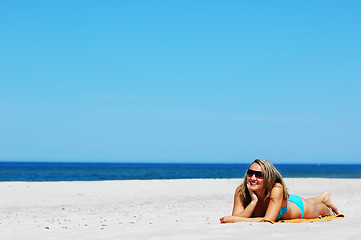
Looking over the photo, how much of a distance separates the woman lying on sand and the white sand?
30 centimetres

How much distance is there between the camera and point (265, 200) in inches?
260

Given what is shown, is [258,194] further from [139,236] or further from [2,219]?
[2,219]

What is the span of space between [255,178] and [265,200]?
53 cm

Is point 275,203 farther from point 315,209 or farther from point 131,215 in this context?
point 131,215

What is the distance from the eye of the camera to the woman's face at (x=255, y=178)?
20.4 feet

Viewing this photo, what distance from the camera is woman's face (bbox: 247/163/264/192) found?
623cm

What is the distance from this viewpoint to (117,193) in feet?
57.4

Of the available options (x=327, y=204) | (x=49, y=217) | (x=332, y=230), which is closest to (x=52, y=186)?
(x=49, y=217)

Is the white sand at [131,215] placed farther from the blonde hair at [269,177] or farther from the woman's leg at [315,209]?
the blonde hair at [269,177]

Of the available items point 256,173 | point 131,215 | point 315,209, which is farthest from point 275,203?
point 131,215

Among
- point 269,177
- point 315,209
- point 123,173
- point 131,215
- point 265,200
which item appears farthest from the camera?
point 123,173

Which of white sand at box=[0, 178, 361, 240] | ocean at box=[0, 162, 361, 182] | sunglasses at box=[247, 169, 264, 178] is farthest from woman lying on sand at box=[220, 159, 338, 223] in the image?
ocean at box=[0, 162, 361, 182]

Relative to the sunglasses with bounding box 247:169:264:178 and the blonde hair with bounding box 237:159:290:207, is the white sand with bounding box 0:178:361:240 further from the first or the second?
the sunglasses with bounding box 247:169:264:178

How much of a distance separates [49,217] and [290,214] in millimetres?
5611
